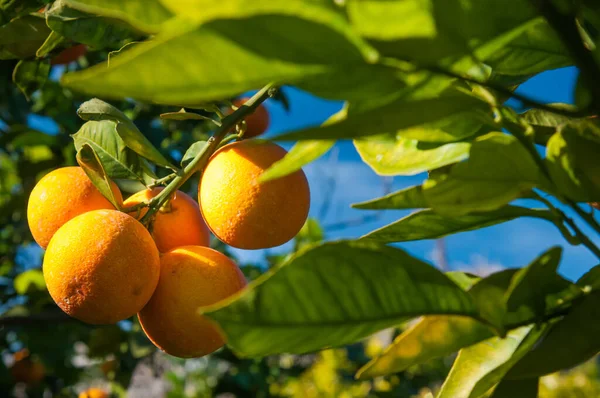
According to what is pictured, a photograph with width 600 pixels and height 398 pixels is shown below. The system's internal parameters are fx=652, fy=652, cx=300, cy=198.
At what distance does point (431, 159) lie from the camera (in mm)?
527

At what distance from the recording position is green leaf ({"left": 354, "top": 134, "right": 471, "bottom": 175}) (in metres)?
0.52

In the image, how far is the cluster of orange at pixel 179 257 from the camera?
731 mm

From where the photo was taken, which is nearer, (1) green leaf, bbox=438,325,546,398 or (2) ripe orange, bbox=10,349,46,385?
(1) green leaf, bbox=438,325,546,398

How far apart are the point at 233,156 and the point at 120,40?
396mm

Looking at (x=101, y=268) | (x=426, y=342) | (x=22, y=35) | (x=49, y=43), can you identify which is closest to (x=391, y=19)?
(x=426, y=342)

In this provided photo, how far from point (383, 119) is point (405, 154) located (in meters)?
0.21

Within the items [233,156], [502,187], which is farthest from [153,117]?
[502,187]

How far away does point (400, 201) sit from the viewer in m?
0.56

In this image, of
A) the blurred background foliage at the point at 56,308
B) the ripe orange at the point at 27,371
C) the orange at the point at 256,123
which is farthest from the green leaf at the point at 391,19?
the ripe orange at the point at 27,371

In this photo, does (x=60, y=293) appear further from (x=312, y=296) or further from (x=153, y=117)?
(x=153, y=117)

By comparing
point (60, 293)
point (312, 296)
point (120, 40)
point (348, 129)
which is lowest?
point (60, 293)

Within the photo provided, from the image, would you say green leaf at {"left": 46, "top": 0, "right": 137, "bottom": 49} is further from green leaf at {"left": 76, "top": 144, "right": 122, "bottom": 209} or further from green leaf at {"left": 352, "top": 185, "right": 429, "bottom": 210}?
green leaf at {"left": 352, "top": 185, "right": 429, "bottom": 210}

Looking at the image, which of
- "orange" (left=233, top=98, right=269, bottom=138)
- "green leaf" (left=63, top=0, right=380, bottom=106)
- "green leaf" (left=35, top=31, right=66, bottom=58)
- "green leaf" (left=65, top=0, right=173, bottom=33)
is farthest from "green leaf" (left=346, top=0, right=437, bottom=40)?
"green leaf" (left=35, top=31, right=66, bottom=58)

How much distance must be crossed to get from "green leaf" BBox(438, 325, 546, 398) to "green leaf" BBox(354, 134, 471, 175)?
16cm
